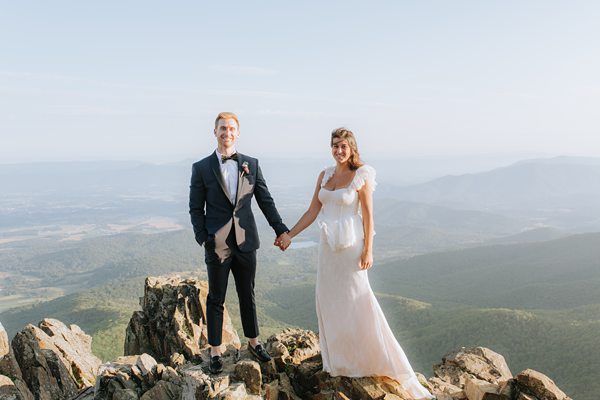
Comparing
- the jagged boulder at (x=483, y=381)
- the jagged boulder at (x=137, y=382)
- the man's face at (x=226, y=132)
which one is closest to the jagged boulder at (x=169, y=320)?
the jagged boulder at (x=137, y=382)

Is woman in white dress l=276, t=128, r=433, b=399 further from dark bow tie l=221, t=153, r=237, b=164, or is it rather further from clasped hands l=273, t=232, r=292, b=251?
dark bow tie l=221, t=153, r=237, b=164

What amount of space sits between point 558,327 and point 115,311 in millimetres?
92583

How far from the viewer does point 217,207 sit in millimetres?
9797

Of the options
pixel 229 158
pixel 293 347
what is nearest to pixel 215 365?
pixel 293 347

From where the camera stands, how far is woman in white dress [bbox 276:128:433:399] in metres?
10.1

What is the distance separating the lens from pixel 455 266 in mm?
186000

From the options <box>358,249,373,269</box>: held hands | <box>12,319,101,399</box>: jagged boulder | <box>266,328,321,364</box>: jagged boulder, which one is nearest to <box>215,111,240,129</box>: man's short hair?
<box>358,249,373,269</box>: held hands

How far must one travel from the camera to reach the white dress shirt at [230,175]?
388 inches

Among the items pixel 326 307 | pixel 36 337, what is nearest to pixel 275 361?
pixel 326 307

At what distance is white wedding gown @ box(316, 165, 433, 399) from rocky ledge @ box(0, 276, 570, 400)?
0.35 m

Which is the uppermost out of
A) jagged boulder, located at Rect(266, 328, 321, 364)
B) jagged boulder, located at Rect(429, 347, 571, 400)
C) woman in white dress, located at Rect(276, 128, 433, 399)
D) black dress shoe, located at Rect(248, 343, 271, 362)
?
woman in white dress, located at Rect(276, 128, 433, 399)

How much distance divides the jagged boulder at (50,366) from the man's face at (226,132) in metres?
11.7

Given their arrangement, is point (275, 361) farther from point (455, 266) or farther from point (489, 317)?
point (455, 266)

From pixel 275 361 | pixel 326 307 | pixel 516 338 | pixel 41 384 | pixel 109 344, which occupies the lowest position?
pixel 516 338
